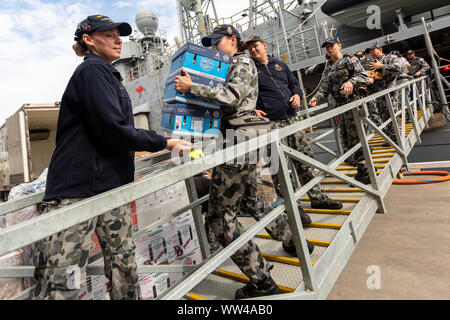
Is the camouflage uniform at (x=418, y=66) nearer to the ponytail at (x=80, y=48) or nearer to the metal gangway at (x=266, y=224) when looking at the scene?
the metal gangway at (x=266, y=224)

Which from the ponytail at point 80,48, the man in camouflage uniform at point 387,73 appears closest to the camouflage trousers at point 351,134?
the man in camouflage uniform at point 387,73

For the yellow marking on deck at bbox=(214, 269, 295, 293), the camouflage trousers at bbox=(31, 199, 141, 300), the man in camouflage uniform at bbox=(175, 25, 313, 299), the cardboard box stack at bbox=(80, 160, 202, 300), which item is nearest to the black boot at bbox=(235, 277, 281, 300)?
the man in camouflage uniform at bbox=(175, 25, 313, 299)

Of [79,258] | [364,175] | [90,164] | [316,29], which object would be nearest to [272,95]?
[364,175]

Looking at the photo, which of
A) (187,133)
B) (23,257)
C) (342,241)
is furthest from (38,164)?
(342,241)

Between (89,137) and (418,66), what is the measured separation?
320 inches

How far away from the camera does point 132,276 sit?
1455mm

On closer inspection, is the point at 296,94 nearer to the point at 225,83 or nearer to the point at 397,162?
the point at 225,83

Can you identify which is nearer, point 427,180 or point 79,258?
point 79,258

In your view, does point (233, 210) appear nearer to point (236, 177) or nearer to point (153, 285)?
point (236, 177)

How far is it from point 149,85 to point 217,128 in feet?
47.4

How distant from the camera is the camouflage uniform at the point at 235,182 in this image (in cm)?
162

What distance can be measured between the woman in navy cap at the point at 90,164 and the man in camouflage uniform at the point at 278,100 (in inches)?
54.4

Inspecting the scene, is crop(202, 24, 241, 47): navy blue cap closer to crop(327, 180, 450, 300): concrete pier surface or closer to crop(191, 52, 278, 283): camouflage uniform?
crop(191, 52, 278, 283): camouflage uniform

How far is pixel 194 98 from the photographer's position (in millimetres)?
1668
